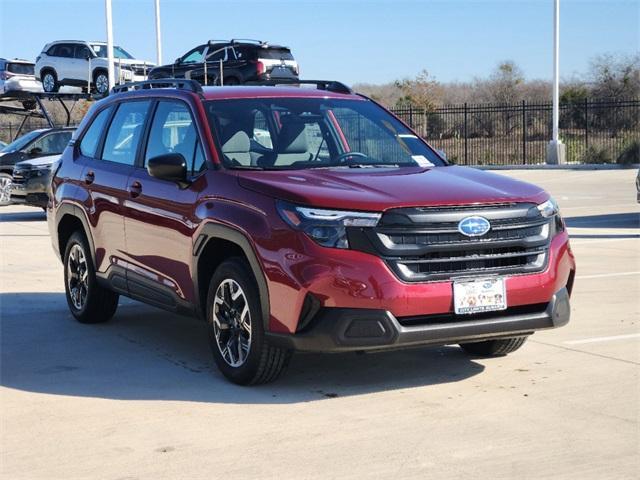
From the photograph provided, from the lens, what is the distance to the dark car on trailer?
30.0 metres

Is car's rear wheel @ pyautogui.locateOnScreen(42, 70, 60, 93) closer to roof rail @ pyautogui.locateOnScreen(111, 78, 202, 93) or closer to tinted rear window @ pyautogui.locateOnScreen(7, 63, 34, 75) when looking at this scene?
tinted rear window @ pyautogui.locateOnScreen(7, 63, 34, 75)

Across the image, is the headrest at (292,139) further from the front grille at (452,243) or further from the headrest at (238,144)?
the front grille at (452,243)

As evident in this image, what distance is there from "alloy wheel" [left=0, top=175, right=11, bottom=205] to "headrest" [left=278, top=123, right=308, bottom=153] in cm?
1573

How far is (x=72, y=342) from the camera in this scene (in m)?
8.40

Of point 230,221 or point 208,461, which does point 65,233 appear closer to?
point 230,221

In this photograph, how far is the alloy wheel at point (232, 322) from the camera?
6660 millimetres

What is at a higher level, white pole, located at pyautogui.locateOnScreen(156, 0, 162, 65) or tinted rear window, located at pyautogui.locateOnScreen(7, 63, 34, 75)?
white pole, located at pyautogui.locateOnScreen(156, 0, 162, 65)

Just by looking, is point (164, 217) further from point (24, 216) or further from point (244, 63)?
point (244, 63)

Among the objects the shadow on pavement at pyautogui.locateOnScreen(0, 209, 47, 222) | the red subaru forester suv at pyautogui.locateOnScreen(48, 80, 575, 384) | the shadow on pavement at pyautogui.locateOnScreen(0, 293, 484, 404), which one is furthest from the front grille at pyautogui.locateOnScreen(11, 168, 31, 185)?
the red subaru forester suv at pyautogui.locateOnScreen(48, 80, 575, 384)

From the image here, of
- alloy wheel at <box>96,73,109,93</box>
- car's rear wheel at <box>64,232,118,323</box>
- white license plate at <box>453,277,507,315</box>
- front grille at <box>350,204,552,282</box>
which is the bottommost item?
car's rear wheel at <box>64,232,118,323</box>

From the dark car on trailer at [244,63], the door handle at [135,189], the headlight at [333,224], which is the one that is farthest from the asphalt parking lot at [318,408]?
the dark car on trailer at [244,63]

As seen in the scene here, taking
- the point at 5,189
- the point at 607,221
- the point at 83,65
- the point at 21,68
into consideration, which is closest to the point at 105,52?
the point at 83,65

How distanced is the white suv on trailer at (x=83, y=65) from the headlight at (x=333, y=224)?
94.7ft

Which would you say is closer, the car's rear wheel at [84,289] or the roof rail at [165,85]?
the roof rail at [165,85]
